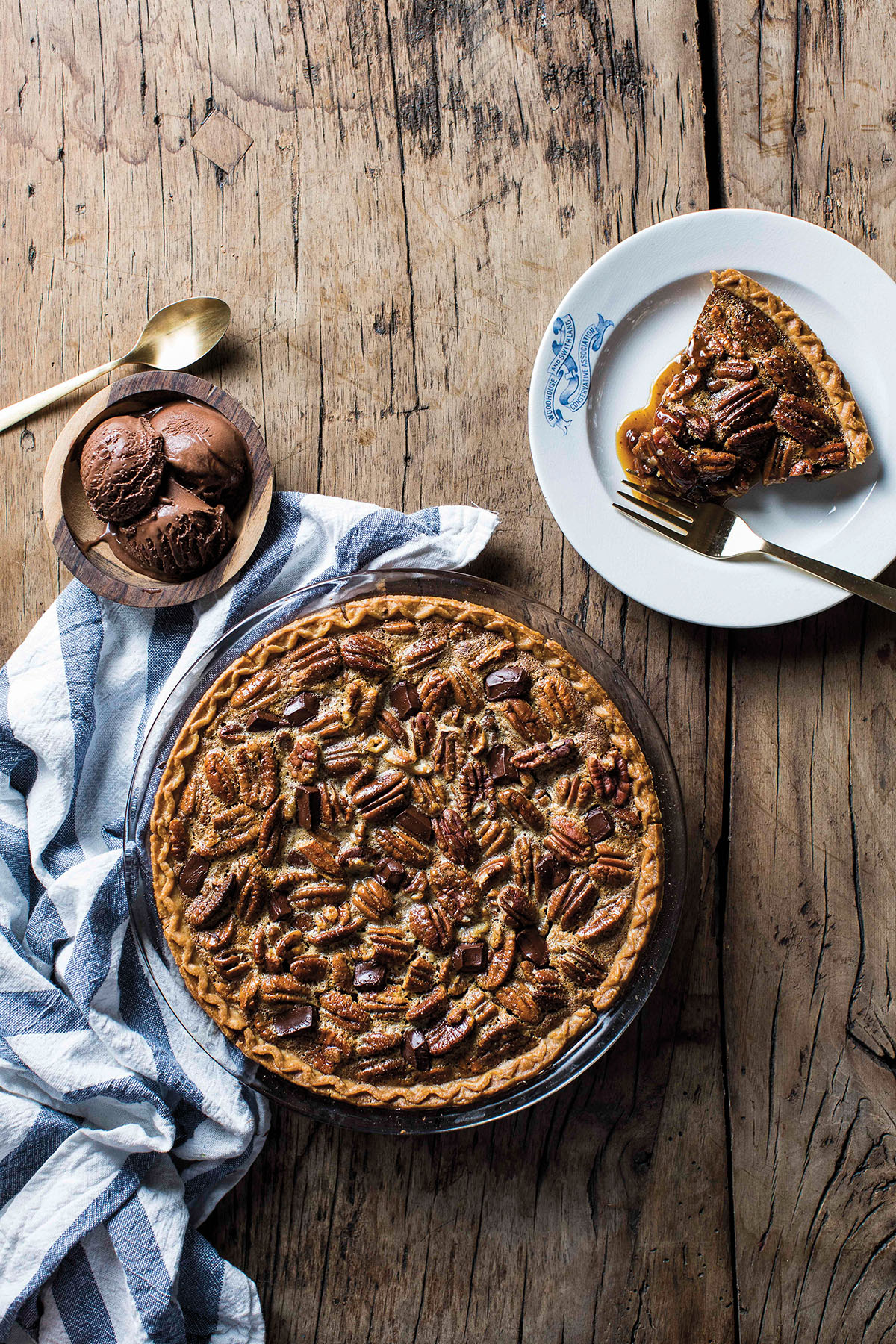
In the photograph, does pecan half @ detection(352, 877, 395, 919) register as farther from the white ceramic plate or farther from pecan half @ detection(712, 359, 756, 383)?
pecan half @ detection(712, 359, 756, 383)

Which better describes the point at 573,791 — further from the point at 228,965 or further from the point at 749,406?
the point at 749,406

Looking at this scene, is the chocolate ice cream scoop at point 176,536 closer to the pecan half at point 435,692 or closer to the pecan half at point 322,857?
the pecan half at point 435,692

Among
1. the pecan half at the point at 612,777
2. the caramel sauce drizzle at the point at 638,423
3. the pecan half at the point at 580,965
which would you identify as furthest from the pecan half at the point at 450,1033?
the caramel sauce drizzle at the point at 638,423

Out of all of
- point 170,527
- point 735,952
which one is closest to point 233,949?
point 170,527

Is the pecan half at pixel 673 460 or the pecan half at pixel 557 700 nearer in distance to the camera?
the pecan half at pixel 557 700

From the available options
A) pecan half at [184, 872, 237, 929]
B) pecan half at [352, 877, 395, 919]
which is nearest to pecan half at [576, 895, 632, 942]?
pecan half at [352, 877, 395, 919]
